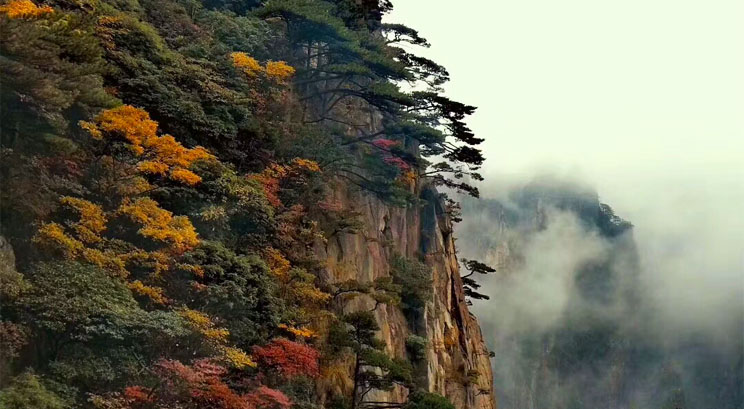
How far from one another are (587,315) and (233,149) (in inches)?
3744

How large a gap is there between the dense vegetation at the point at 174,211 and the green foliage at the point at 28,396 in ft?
0.09

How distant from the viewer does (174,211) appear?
46.3 ft

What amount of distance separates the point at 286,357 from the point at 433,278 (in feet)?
47.6

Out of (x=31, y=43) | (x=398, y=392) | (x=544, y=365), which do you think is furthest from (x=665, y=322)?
(x=31, y=43)

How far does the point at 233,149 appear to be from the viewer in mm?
17828

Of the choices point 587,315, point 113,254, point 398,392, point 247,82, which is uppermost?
point 587,315

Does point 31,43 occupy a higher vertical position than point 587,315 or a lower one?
lower

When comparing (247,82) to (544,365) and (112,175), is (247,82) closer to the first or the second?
(112,175)

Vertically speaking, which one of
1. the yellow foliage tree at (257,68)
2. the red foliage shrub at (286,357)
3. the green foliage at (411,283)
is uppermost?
the yellow foliage tree at (257,68)

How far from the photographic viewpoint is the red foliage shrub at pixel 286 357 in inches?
530

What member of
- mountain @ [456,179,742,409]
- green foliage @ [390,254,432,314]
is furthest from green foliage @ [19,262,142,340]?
mountain @ [456,179,742,409]

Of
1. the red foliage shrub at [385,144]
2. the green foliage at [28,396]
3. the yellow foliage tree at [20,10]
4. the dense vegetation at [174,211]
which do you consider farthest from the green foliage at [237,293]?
the red foliage shrub at [385,144]

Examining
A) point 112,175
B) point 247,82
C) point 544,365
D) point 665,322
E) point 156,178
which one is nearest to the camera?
point 112,175

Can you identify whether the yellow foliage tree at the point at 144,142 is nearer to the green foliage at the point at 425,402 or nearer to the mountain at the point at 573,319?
the green foliage at the point at 425,402
